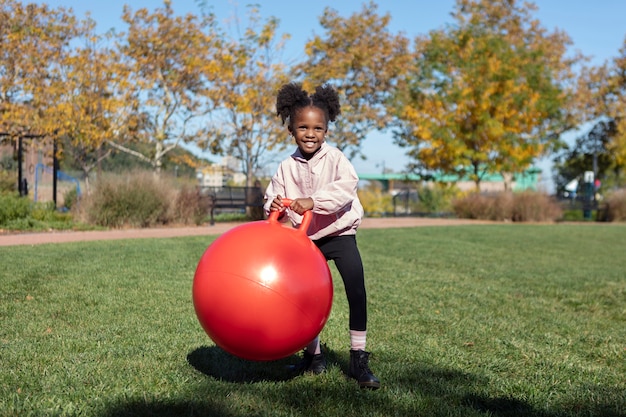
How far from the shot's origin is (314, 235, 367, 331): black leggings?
4234 mm

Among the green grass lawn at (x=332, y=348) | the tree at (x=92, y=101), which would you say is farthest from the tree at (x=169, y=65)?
the green grass lawn at (x=332, y=348)

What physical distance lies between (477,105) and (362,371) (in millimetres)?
27791

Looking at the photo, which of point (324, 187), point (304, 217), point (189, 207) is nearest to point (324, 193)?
point (324, 187)

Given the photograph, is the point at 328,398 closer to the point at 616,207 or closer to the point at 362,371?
the point at 362,371

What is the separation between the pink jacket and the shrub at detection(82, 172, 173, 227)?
44.3ft

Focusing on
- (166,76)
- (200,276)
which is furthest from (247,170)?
(200,276)

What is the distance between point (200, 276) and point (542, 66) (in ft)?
100

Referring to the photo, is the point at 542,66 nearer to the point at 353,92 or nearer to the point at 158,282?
the point at 353,92

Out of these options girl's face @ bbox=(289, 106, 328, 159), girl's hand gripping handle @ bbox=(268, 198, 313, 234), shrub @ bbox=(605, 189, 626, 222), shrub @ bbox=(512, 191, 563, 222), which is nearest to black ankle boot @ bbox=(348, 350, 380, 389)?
girl's hand gripping handle @ bbox=(268, 198, 313, 234)

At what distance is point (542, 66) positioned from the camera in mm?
31391

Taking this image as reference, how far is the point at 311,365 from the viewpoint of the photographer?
14.4 feet

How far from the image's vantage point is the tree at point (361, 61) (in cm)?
3272

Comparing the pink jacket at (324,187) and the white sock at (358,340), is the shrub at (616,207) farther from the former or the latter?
the white sock at (358,340)

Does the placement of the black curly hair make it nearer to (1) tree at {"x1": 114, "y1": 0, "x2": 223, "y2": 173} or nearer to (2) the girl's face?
(2) the girl's face
